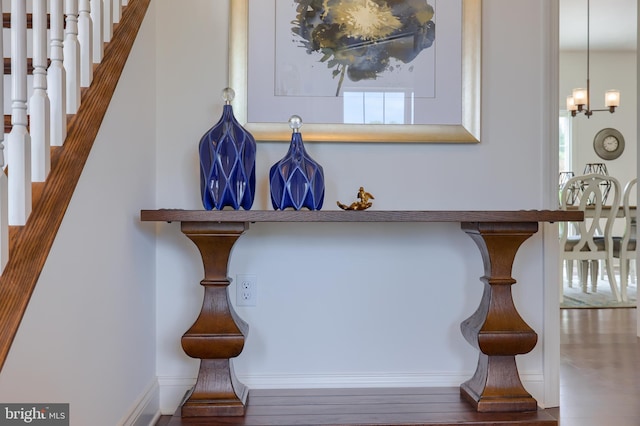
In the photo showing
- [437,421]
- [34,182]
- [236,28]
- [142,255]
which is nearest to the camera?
[34,182]

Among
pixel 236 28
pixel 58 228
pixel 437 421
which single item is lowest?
pixel 437 421

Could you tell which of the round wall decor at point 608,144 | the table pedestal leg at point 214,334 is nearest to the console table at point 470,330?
the table pedestal leg at point 214,334

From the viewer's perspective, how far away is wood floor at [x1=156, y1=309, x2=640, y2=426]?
164 cm

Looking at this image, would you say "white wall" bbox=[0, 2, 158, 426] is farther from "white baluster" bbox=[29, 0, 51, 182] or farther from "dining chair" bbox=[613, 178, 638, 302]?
"dining chair" bbox=[613, 178, 638, 302]

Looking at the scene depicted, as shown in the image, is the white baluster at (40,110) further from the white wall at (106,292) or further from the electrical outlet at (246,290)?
the electrical outlet at (246,290)

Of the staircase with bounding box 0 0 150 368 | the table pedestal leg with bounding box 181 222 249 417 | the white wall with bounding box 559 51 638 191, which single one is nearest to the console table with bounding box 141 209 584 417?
the table pedestal leg with bounding box 181 222 249 417

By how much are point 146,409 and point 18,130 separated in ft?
3.78

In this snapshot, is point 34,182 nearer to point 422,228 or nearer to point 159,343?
point 159,343

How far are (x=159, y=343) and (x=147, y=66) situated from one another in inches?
39.9

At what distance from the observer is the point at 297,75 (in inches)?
77.9

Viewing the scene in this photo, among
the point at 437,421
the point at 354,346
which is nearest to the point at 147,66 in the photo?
the point at 354,346

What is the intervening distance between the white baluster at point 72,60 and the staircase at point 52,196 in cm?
2

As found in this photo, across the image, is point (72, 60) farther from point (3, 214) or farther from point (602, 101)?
point (602, 101)

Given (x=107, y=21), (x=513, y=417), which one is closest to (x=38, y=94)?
(x=107, y=21)
